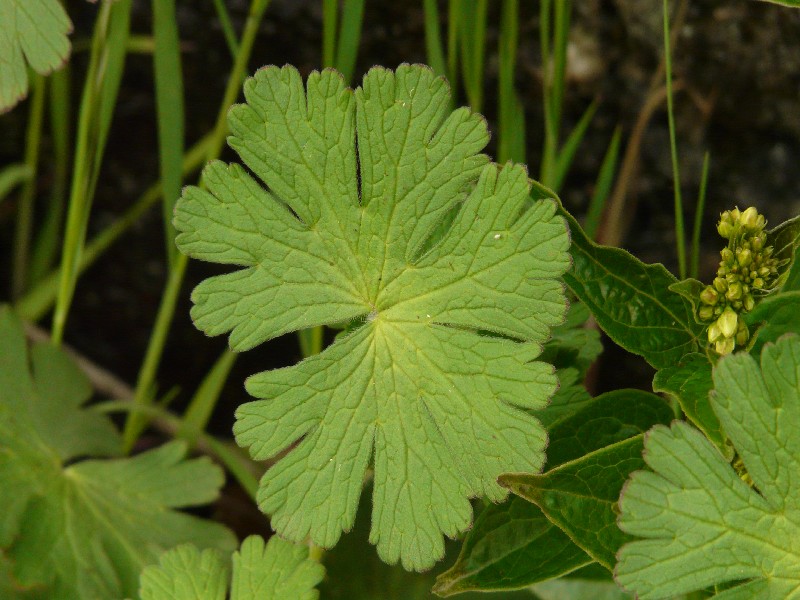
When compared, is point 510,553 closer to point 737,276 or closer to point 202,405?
point 737,276

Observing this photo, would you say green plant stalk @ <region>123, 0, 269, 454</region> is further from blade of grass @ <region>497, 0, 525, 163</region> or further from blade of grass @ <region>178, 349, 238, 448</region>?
blade of grass @ <region>497, 0, 525, 163</region>

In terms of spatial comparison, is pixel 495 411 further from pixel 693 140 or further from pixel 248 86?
pixel 693 140

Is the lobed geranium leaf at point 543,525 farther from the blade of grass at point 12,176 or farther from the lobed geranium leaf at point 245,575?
the blade of grass at point 12,176

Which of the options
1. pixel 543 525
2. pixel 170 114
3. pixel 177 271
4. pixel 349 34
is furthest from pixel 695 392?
pixel 170 114

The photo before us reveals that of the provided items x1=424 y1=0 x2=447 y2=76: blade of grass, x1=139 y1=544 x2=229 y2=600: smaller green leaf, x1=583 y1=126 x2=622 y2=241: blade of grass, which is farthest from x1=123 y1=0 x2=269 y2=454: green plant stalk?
x1=583 y1=126 x2=622 y2=241: blade of grass

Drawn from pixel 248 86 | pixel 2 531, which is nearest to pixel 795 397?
pixel 248 86

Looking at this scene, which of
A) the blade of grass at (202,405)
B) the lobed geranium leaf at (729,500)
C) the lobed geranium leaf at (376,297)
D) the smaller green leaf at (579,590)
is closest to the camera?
the lobed geranium leaf at (729,500)

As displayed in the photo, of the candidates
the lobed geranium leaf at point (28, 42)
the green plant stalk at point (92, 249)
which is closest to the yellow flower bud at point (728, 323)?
the lobed geranium leaf at point (28, 42)
